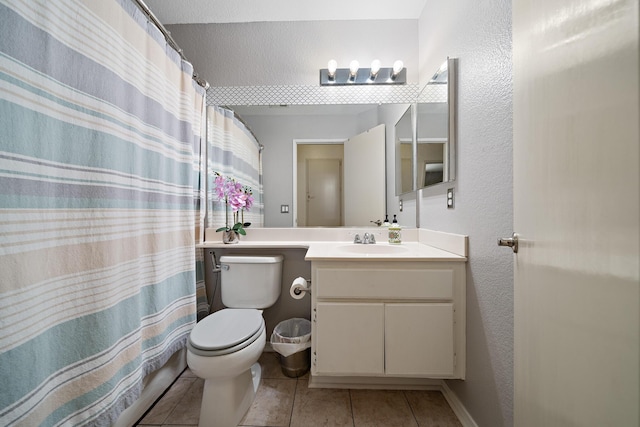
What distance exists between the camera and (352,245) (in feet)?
5.24

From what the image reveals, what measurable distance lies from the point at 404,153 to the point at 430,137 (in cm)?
26

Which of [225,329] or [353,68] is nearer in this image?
[225,329]

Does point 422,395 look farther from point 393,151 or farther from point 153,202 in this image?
point 153,202

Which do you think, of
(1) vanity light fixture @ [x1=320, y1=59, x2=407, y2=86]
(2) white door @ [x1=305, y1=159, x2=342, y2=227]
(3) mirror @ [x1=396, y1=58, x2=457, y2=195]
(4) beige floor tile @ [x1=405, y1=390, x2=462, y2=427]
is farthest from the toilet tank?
(1) vanity light fixture @ [x1=320, y1=59, x2=407, y2=86]

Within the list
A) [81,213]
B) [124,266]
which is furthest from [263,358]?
[81,213]

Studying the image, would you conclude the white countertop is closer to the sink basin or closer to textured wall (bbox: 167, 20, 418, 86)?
the sink basin

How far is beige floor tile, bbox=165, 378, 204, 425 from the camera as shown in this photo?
1.17 metres

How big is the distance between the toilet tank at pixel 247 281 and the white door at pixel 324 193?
47 centimetres

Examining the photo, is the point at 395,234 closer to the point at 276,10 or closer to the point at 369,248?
the point at 369,248

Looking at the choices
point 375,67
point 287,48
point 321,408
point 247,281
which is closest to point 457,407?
point 321,408

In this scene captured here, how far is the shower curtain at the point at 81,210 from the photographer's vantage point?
65 cm

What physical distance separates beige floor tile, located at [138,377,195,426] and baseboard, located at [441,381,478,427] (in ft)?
4.73

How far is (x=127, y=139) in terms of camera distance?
98 cm

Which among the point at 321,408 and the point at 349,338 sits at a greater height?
the point at 349,338
